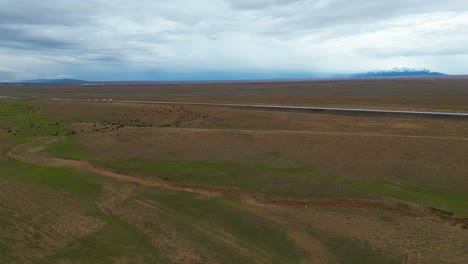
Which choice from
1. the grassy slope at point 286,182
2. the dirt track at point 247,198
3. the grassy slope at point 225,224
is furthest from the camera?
the grassy slope at point 286,182

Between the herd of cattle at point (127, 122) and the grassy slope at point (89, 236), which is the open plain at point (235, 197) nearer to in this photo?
the grassy slope at point (89, 236)

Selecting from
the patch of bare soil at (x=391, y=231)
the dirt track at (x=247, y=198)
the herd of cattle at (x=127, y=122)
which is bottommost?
the patch of bare soil at (x=391, y=231)

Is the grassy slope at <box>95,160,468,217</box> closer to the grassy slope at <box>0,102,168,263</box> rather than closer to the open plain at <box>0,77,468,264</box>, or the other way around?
the open plain at <box>0,77,468,264</box>

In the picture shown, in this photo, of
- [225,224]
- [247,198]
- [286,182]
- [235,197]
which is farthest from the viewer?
[286,182]

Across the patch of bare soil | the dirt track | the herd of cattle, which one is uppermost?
the herd of cattle

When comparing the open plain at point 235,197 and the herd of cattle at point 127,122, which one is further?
the herd of cattle at point 127,122

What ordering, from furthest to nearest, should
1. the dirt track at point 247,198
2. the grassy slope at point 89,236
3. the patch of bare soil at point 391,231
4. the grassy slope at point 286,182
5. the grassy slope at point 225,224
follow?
1. the grassy slope at point 286,182
2. the dirt track at point 247,198
3. the grassy slope at point 225,224
4. the patch of bare soil at point 391,231
5. the grassy slope at point 89,236

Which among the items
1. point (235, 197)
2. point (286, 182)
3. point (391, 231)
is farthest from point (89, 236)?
point (391, 231)

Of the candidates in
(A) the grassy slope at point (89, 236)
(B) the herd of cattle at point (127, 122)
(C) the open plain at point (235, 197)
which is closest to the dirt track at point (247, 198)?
(C) the open plain at point (235, 197)

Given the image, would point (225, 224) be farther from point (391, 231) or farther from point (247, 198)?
point (391, 231)

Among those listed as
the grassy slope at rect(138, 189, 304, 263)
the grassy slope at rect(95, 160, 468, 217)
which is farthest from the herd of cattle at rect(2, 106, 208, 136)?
the grassy slope at rect(138, 189, 304, 263)
